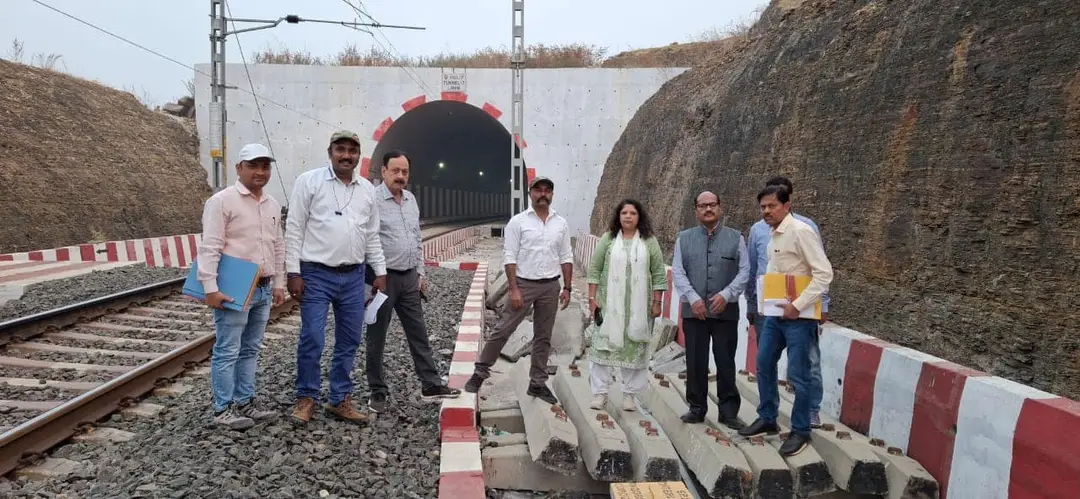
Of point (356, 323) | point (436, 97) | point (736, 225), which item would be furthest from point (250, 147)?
point (436, 97)

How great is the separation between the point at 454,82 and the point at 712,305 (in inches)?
896

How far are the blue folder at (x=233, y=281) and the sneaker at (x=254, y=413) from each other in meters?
0.65

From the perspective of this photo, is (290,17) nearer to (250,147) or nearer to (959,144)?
(250,147)

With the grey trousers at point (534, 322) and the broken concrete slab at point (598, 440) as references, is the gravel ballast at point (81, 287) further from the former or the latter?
the broken concrete slab at point (598, 440)

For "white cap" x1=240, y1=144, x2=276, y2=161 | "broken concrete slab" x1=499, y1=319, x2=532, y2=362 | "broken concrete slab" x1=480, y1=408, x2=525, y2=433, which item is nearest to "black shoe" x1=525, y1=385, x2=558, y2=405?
"broken concrete slab" x1=480, y1=408, x2=525, y2=433

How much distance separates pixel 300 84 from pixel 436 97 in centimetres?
511

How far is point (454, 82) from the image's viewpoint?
2556cm

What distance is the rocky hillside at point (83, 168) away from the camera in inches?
576

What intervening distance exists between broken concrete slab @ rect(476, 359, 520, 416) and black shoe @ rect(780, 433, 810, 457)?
74.0 inches

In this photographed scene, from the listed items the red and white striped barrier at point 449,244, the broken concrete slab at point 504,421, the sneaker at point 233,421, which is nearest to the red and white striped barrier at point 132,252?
the red and white striped barrier at point 449,244

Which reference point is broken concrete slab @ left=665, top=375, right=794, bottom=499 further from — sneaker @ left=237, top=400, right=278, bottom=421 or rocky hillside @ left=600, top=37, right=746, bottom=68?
rocky hillside @ left=600, top=37, right=746, bottom=68

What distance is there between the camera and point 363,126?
2559cm

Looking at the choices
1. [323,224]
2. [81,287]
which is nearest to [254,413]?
[323,224]

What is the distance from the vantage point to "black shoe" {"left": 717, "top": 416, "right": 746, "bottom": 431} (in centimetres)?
423
